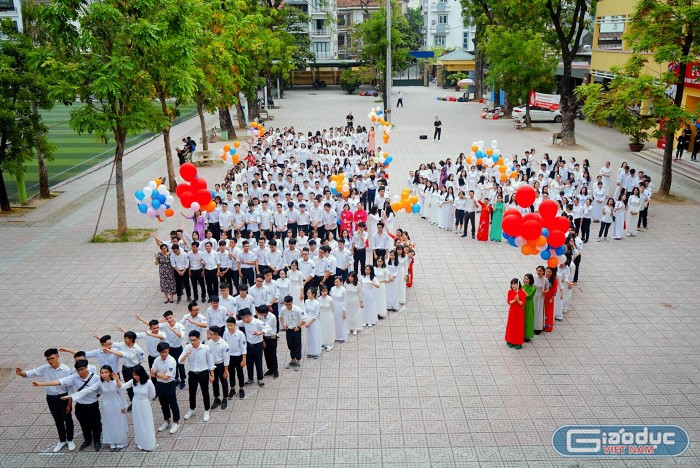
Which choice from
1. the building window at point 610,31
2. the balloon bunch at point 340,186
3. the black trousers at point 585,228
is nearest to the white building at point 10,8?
the balloon bunch at point 340,186

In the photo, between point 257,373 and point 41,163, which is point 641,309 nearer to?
point 257,373

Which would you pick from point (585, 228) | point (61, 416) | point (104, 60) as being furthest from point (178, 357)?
point (585, 228)

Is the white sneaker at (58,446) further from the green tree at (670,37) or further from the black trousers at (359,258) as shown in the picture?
the green tree at (670,37)

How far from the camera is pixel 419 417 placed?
8.61m

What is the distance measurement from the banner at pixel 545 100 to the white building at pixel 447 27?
37671 millimetres

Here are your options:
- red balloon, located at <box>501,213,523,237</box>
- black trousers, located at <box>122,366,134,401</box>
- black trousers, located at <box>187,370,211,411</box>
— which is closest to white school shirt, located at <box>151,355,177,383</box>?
black trousers, located at <box>187,370,211,411</box>

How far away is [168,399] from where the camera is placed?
8219mm

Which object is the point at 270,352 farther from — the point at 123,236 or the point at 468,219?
the point at 123,236

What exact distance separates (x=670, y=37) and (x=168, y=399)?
18.0 m

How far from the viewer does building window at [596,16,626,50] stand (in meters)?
30.7

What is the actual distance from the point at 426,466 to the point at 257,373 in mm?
3019

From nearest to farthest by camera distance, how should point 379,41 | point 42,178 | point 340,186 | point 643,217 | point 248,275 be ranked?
point 248,275
point 340,186
point 643,217
point 42,178
point 379,41

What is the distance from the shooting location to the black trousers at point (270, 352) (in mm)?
9422

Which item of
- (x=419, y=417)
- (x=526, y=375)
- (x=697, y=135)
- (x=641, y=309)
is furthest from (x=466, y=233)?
(x=697, y=135)
